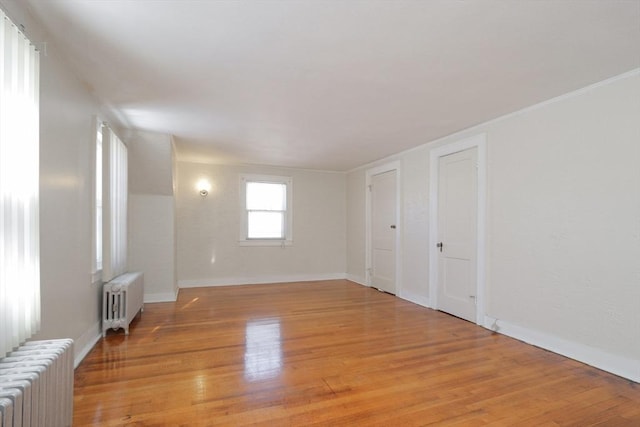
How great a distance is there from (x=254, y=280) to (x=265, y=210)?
153 centimetres

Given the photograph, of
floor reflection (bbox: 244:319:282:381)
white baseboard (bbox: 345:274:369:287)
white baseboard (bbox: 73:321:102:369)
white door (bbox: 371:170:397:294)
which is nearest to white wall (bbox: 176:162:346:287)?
white baseboard (bbox: 345:274:369:287)

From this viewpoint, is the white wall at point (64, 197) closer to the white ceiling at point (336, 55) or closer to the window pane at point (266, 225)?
the white ceiling at point (336, 55)

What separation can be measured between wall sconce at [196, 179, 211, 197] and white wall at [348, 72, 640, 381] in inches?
194

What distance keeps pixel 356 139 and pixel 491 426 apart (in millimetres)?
3669

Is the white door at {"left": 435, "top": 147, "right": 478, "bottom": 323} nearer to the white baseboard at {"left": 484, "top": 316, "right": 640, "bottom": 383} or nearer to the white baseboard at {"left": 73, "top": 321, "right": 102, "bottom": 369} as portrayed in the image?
the white baseboard at {"left": 484, "top": 316, "right": 640, "bottom": 383}

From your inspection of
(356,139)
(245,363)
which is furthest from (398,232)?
(245,363)

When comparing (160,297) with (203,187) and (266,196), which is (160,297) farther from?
(266,196)

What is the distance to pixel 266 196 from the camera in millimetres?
6754

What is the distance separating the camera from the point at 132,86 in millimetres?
2875

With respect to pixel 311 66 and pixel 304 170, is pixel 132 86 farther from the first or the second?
pixel 304 170

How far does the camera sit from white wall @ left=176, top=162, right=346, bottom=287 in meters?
6.16

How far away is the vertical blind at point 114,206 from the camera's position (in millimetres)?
3398

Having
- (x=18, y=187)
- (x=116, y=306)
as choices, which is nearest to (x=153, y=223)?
(x=116, y=306)

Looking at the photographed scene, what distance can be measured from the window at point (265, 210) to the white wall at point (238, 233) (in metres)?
0.14
